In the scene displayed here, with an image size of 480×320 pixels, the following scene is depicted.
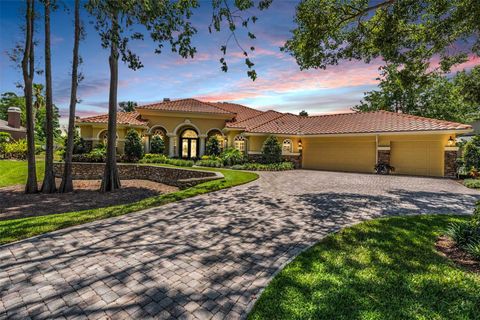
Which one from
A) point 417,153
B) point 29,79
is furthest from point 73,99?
point 417,153

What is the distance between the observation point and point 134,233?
548cm

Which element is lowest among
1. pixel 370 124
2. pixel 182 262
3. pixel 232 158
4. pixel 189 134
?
pixel 182 262

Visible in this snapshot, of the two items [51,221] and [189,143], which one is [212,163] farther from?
[51,221]

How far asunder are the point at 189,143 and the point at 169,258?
23.6 metres

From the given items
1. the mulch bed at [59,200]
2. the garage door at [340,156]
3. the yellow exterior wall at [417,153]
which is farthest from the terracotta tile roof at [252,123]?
the mulch bed at [59,200]

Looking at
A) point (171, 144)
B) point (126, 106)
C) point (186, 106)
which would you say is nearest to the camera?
point (171, 144)

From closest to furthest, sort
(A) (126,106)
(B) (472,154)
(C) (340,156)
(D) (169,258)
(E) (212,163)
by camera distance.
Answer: (D) (169,258), (B) (472,154), (E) (212,163), (C) (340,156), (A) (126,106)

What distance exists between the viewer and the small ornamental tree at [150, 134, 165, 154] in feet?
77.9

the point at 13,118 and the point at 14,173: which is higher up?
the point at 13,118

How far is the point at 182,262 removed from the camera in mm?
4180

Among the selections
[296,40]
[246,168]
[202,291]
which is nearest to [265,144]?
[246,168]

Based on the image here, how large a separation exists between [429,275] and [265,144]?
17.0m

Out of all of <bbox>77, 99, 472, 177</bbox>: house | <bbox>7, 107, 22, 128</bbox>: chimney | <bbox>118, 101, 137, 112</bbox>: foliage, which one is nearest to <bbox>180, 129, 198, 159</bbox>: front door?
<bbox>77, 99, 472, 177</bbox>: house

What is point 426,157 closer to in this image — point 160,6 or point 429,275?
point 429,275
